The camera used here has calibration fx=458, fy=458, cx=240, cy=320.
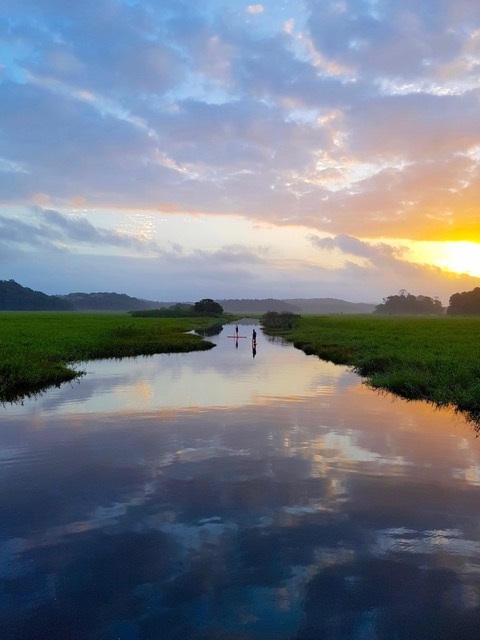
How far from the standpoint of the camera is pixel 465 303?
529 ft

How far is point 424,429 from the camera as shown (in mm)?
14461

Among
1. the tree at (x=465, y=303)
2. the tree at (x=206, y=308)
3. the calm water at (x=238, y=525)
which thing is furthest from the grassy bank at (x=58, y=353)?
the tree at (x=465, y=303)

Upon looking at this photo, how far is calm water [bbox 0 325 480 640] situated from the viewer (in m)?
5.76

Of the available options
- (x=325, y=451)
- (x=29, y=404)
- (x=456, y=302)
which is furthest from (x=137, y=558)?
(x=456, y=302)

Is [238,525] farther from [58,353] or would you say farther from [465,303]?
[465,303]

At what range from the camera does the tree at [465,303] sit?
157 metres

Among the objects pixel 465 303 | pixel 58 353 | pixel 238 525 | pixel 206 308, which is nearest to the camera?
pixel 238 525

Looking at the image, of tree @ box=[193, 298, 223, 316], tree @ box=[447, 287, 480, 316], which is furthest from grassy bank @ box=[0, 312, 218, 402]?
tree @ box=[447, 287, 480, 316]

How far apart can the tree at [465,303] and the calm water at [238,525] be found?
158911mm

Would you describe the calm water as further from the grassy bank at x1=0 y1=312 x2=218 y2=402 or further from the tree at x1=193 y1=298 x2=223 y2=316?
the tree at x1=193 y1=298 x2=223 y2=316

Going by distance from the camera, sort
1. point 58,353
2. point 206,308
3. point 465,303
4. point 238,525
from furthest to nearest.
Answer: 1. point 465,303
2. point 206,308
3. point 58,353
4. point 238,525

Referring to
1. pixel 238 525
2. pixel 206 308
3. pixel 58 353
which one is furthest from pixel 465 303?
pixel 238 525

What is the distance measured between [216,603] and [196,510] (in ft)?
8.93

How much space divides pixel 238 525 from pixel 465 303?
172850 millimetres
